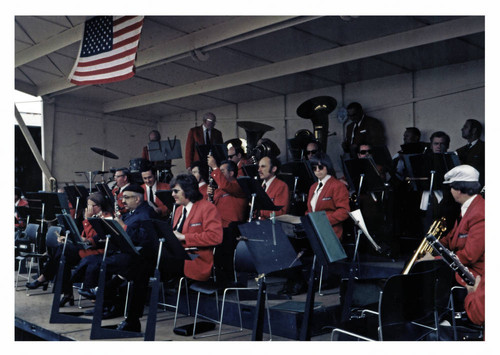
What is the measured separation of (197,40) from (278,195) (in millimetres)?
1910

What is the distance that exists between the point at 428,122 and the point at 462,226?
6.65 feet

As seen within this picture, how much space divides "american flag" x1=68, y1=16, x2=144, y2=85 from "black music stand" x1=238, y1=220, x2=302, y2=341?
273cm

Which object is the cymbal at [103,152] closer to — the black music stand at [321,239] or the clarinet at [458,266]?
the black music stand at [321,239]

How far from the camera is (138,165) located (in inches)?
247

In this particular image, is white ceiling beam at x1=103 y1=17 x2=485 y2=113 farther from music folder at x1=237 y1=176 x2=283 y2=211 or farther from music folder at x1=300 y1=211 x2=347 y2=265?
music folder at x1=300 y1=211 x2=347 y2=265

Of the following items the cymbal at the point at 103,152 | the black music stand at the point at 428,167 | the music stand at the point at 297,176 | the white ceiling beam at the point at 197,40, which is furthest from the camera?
the cymbal at the point at 103,152

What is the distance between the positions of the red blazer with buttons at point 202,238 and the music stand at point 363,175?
1.34 meters

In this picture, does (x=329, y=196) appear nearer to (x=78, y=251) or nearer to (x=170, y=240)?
(x=170, y=240)

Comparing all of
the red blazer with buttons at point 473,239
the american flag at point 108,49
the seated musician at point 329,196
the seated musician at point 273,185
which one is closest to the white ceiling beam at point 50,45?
the american flag at point 108,49

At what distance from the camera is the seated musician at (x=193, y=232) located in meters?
4.17

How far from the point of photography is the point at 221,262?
4871 millimetres

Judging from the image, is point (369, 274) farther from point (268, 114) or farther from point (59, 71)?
point (59, 71)

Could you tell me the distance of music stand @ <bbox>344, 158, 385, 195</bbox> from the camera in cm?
467

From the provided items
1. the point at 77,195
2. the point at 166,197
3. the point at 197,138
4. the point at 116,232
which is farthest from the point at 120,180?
the point at 116,232
